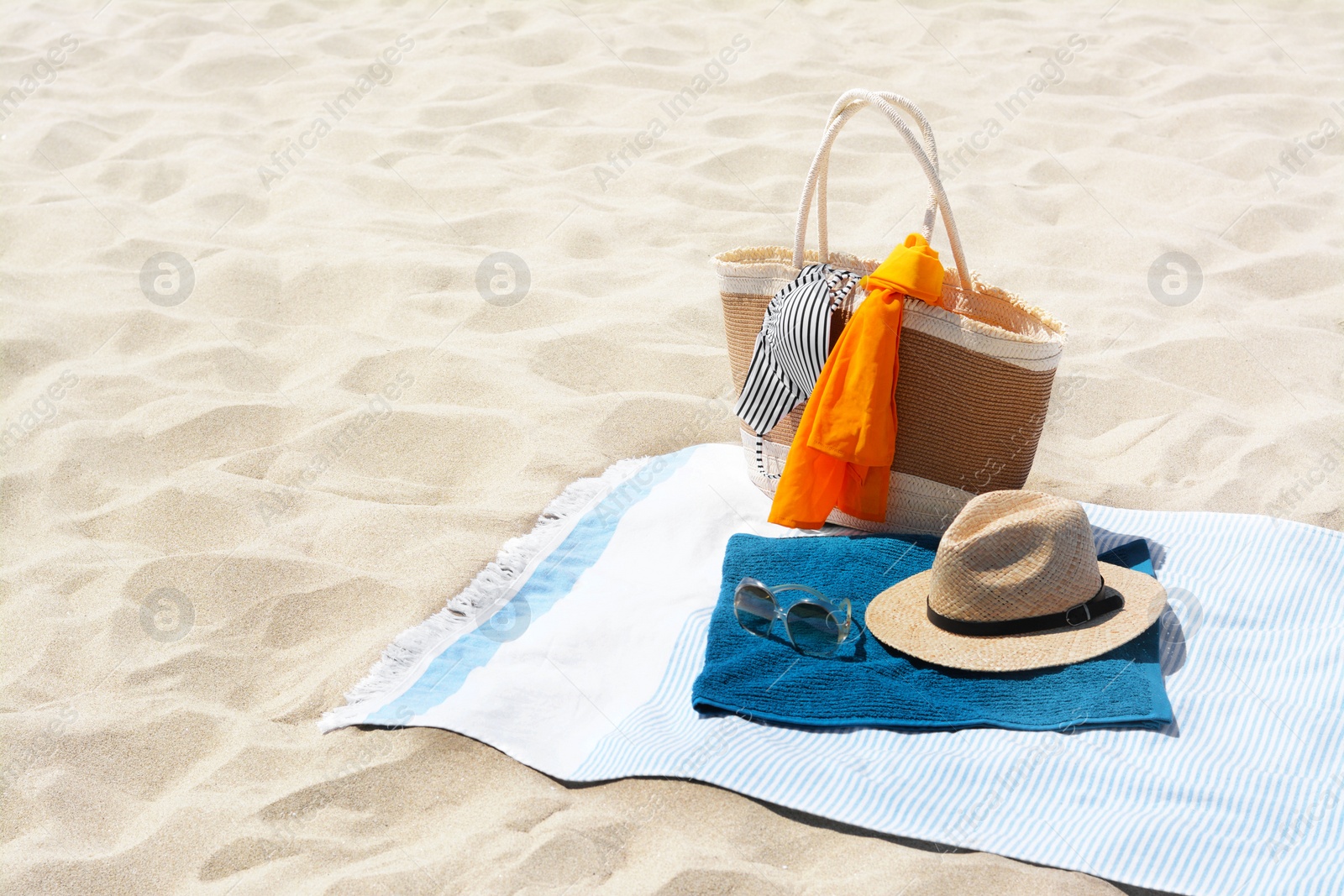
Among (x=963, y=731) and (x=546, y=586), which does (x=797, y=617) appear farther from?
(x=546, y=586)

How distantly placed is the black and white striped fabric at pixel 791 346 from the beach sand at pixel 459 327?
431 mm

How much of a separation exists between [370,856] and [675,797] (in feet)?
1.64

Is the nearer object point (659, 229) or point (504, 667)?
point (504, 667)

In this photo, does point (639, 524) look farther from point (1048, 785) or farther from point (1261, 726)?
point (1261, 726)

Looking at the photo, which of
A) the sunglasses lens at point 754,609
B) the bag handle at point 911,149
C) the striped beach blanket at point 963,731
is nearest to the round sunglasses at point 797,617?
the sunglasses lens at point 754,609

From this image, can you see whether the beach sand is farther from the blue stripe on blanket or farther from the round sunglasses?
the round sunglasses

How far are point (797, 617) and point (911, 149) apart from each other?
1038mm

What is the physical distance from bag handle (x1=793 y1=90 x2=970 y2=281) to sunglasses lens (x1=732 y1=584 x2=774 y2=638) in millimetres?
794

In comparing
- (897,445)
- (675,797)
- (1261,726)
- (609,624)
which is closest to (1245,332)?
(897,445)

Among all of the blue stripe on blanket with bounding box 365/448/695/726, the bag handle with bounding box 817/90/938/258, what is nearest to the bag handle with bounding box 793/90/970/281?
the bag handle with bounding box 817/90/938/258

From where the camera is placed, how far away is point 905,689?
202 cm

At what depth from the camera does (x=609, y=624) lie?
2.28m

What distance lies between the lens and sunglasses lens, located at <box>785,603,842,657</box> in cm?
212

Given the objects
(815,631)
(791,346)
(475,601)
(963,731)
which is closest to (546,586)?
(475,601)
